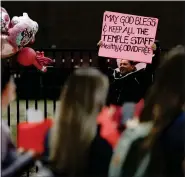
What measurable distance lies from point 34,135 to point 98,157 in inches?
16.2

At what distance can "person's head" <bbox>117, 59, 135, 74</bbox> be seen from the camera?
13.1 ft

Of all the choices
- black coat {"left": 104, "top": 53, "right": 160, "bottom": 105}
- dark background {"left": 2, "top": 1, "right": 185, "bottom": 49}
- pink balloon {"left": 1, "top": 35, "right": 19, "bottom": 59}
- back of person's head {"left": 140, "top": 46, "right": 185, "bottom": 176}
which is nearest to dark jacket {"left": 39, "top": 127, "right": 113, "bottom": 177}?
back of person's head {"left": 140, "top": 46, "right": 185, "bottom": 176}

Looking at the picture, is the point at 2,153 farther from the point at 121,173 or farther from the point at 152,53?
the point at 152,53

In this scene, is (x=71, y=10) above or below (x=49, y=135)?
below

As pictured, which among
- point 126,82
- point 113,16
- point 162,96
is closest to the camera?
point 162,96

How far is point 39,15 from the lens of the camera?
510 inches

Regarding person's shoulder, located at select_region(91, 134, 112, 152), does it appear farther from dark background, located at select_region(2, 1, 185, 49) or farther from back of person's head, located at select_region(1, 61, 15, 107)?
dark background, located at select_region(2, 1, 185, 49)

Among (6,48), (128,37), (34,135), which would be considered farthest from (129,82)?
(34,135)

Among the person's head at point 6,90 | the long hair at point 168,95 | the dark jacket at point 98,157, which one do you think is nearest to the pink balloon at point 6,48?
the person's head at point 6,90

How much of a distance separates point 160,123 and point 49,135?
664 millimetres

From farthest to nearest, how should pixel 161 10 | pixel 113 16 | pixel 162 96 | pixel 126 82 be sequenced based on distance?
pixel 161 10
pixel 126 82
pixel 113 16
pixel 162 96

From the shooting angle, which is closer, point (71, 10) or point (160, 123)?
point (160, 123)

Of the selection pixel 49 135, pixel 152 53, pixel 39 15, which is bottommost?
pixel 39 15

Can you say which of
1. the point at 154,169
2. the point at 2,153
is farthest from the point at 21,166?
the point at 154,169
